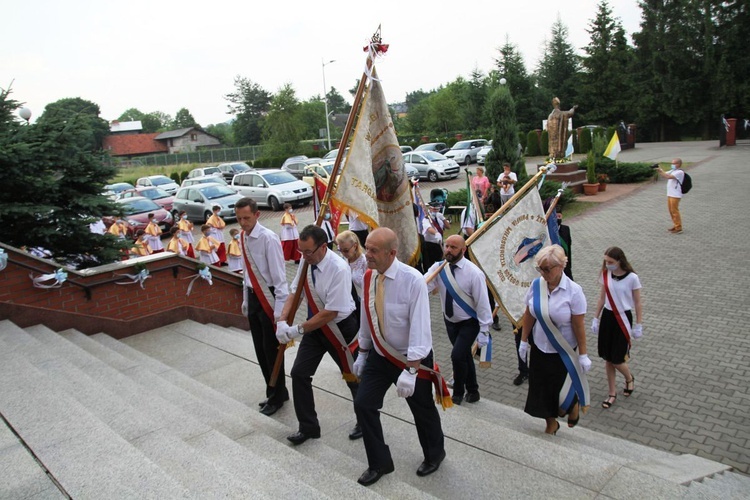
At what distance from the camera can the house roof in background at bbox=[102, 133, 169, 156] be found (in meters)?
75.4

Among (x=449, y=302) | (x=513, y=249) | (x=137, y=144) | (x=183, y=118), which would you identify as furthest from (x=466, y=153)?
(x=183, y=118)

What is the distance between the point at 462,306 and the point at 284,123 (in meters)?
40.7

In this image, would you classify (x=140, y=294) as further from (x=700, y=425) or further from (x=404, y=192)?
(x=700, y=425)

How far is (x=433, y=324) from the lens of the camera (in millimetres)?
9031

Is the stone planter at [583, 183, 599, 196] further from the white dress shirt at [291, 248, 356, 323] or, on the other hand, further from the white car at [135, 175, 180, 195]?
the white car at [135, 175, 180, 195]

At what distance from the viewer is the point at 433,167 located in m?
28.8

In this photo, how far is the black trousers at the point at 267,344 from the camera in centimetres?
529

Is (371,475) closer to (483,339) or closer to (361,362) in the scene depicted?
(361,362)

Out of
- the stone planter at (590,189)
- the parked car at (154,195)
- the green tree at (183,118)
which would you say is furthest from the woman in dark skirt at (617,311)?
the green tree at (183,118)

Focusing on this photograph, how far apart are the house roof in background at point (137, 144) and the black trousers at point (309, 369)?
77.1 m

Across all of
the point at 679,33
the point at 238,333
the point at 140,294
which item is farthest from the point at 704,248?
the point at 679,33

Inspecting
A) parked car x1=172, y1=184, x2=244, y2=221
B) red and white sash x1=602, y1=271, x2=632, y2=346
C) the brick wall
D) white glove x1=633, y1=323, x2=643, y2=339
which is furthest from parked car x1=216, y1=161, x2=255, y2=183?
white glove x1=633, y1=323, x2=643, y2=339

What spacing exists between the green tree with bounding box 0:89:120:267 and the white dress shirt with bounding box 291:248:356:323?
16.8 feet

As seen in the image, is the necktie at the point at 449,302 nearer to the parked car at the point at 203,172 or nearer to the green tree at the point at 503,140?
the green tree at the point at 503,140
